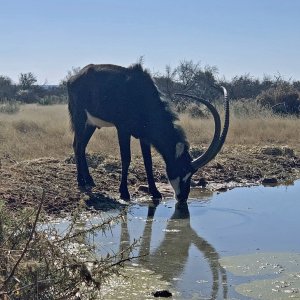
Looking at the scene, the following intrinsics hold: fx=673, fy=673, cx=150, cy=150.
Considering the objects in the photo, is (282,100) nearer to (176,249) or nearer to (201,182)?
(201,182)

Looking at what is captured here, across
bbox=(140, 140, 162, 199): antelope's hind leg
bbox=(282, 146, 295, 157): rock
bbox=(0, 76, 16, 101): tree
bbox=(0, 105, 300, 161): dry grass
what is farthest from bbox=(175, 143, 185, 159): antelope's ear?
bbox=(0, 76, 16, 101): tree

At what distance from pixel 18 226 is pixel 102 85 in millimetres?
7532

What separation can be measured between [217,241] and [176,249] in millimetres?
650

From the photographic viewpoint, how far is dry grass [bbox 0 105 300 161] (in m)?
15.2

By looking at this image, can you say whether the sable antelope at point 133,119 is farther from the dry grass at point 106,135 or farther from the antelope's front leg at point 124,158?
the dry grass at point 106,135

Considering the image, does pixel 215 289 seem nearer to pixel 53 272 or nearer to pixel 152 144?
pixel 53 272

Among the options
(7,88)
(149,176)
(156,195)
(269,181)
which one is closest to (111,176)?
(149,176)

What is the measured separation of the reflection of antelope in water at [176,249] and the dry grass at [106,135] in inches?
205

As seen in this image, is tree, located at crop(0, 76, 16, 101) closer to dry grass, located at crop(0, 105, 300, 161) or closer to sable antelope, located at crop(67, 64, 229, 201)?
dry grass, located at crop(0, 105, 300, 161)

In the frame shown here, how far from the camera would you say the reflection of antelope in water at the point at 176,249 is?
6.99 m

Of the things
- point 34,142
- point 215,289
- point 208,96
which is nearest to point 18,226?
point 215,289

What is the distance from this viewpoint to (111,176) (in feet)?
42.1

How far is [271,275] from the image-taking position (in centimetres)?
701

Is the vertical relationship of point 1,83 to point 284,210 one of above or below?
above
